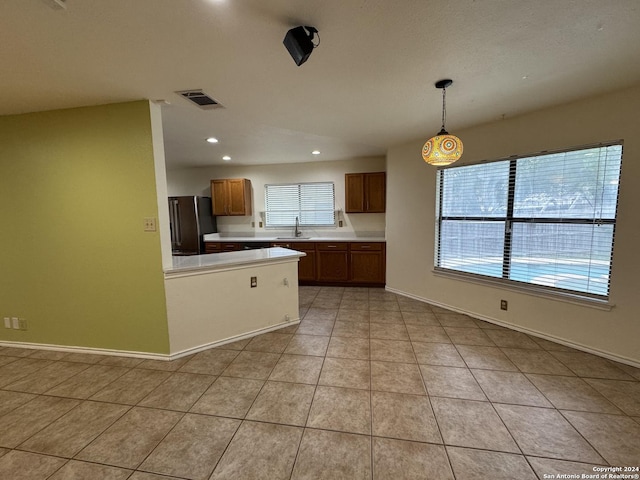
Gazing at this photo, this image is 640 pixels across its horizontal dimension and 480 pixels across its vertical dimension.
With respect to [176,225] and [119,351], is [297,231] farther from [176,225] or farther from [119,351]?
[119,351]

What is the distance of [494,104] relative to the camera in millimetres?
2469

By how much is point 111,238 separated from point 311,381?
215 cm

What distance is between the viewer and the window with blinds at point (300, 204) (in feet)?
17.7

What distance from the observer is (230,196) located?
17.8ft

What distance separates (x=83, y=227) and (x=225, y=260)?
125cm

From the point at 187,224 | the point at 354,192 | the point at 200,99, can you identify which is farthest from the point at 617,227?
the point at 187,224

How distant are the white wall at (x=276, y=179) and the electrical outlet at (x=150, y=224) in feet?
11.2

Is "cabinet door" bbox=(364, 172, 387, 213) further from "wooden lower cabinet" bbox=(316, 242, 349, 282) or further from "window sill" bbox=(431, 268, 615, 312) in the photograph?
"window sill" bbox=(431, 268, 615, 312)

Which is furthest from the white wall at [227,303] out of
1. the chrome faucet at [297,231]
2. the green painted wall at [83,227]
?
the chrome faucet at [297,231]

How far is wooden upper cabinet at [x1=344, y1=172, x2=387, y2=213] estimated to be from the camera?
4.88 meters

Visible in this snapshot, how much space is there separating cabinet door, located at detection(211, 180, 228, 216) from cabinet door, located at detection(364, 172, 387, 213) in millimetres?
2846

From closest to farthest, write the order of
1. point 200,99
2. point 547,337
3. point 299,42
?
point 299,42
point 200,99
point 547,337

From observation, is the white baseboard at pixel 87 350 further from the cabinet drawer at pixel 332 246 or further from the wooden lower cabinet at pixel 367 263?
the wooden lower cabinet at pixel 367 263

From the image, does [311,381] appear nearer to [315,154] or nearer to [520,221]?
[520,221]
